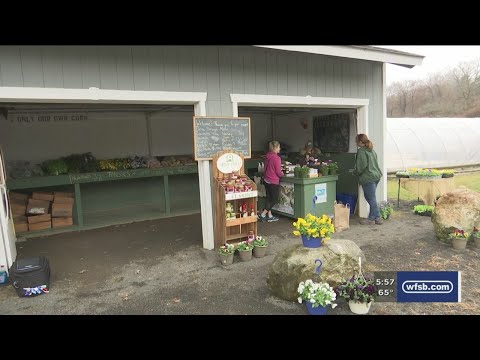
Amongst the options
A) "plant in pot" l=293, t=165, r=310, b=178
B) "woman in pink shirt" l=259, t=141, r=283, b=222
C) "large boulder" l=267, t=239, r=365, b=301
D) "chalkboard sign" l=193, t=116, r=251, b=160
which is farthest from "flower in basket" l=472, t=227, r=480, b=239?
"chalkboard sign" l=193, t=116, r=251, b=160

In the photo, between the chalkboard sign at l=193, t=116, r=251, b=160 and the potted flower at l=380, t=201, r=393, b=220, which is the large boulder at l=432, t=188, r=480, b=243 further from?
the chalkboard sign at l=193, t=116, r=251, b=160

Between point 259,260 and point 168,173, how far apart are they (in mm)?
4326

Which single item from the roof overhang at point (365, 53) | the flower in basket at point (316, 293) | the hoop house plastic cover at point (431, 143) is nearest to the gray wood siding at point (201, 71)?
the roof overhang at point (365, 53)

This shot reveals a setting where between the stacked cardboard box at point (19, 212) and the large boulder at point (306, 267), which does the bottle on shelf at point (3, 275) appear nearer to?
the stacked cardboard box at point (19, 212)

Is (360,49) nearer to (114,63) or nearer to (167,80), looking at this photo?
(167,80)

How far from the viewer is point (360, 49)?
6250 millimetres

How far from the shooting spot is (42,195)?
7.68 metres

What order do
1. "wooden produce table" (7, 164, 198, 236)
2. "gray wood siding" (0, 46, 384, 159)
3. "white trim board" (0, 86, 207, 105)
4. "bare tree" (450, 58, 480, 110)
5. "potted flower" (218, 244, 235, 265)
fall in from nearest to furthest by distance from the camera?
1. "white trim board" (0, 86, 207, 105)
2. "gray wood siding" (0, 46, 384, 159)
3. "potted flower" (218, 244, 235, 265)
4. "wooden produce table" (7, 164, 198, 236)
5. "bare tree" (450, 58, 480, 110)

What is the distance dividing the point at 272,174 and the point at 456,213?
3453 millimetres

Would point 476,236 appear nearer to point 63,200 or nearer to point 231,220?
point 231,220

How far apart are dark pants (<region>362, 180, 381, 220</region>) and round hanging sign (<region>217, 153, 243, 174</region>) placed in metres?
3.02

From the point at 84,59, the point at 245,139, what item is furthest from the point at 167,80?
the point at 245,139

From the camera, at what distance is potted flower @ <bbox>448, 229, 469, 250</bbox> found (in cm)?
557

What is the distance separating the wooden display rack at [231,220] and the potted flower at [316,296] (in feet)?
7.09
